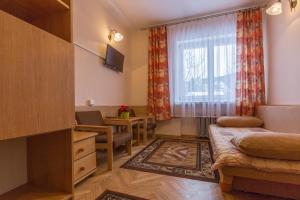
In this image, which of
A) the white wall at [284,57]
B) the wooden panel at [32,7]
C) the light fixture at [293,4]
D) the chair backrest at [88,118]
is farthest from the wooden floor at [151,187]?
the light fixture at [293,4]

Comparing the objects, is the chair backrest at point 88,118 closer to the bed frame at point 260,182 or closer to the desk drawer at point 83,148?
the desk drawer at point 83,148

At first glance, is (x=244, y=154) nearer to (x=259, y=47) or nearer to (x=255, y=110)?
(x=255, y=110)

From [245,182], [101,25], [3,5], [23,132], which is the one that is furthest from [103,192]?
[101,25]

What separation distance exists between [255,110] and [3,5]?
12.9 ft

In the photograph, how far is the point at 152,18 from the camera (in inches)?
153

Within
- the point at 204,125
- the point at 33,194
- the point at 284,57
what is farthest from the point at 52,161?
the point at 284,57

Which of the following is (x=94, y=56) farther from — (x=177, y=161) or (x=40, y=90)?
(x=177, y=161)

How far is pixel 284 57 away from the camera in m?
2.68

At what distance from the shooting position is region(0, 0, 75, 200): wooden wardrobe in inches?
33.8

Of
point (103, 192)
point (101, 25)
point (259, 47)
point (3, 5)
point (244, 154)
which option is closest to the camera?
point (3, 5)

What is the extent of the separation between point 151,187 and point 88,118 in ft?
4.39

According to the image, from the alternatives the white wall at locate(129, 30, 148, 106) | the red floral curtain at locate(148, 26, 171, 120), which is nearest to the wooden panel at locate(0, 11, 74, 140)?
→ the red floral curtain at locate(148, 26, 171, 120)

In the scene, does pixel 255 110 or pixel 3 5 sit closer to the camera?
pixel 3 5

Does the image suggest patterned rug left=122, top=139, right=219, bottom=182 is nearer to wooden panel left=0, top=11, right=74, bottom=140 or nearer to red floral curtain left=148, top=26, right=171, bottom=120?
red floral curtain left=148, top=26, right=171, bottom=120
